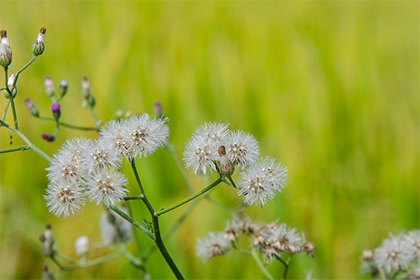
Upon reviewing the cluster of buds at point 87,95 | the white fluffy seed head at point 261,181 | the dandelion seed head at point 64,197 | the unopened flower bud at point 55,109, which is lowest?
the dandelion seed head at point 64,197

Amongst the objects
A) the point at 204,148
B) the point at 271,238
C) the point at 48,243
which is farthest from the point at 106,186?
the point at 48,243

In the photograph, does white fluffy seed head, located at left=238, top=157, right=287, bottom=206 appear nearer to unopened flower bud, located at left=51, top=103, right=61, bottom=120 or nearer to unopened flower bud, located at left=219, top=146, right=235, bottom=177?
unopened flower bud, located at left=219, top=146, right=235, bottom=177

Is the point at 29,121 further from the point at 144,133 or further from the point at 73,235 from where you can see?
the point at 144,133

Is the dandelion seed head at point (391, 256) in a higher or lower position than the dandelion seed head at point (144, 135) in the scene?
higher

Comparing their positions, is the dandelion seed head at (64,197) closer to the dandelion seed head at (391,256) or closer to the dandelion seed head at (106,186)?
the dandelion seed head at (106,186)

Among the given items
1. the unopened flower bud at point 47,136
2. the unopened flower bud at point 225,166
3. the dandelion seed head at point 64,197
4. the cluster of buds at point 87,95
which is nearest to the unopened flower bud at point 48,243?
the unopened flower bud at point 47,136

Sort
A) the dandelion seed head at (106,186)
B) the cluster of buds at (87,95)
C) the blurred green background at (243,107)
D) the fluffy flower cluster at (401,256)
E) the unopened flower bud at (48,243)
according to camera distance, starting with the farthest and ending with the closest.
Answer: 1. the blurred green background at (243,107)
2. the cluster of buds at (87,95)
3. the unopened flower bud at (48,243)
4. the fluffy flower cluster at (401,256)
5. the dandelion seed head at (106,186)
